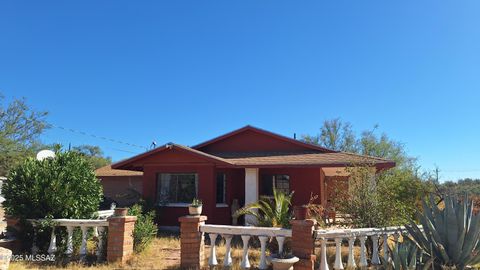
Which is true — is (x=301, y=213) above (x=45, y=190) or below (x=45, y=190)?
below

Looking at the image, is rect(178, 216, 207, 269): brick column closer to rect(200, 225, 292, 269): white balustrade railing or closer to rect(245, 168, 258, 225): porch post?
rect(200, 225, 292, 269): white balustrade railing

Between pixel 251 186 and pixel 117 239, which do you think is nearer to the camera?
pixel 117 239

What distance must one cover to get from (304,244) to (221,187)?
28.0 feet

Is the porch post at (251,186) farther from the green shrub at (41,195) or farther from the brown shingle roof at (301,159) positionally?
the green shrub at (41,195)

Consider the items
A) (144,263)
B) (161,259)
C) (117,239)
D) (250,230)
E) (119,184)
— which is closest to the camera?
(250,230)

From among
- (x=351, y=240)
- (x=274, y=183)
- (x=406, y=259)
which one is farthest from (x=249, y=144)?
(x=406, y=259)

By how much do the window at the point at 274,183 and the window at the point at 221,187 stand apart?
5.19 feet

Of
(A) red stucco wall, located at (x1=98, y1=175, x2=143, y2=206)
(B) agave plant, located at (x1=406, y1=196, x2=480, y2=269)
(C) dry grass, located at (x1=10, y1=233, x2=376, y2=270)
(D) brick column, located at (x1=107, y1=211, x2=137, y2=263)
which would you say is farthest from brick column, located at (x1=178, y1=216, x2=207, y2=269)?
(A) red stucco wall, located at (x1=98, y1=175, x2=143, y2=206)

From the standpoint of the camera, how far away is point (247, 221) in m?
13.1

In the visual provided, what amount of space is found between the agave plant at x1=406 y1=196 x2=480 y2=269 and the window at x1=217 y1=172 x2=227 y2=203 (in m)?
9.05

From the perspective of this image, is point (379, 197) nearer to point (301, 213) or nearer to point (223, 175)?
point (301, 213)

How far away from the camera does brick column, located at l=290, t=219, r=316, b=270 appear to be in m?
6.56

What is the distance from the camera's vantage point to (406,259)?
19.3 feet

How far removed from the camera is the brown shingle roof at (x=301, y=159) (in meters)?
12.5
